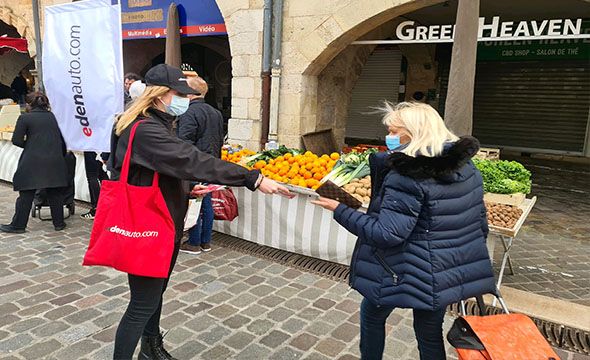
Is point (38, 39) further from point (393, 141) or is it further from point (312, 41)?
point (393, 141)

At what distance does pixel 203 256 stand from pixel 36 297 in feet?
5.62

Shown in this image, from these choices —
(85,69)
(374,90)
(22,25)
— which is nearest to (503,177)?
(85,69)

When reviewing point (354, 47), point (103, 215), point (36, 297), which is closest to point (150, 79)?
point (103, 215)

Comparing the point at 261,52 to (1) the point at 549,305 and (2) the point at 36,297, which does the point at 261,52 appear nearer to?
(2) the point at 36,297

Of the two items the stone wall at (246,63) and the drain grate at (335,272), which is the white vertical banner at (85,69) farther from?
the stone wall at (246,63)

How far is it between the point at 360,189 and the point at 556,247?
10.4 ft

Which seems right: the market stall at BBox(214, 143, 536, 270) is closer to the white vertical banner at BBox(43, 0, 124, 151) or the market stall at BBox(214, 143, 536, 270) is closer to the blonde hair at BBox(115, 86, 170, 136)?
the white vertical banner at BBox(43, 0, 124, 151)

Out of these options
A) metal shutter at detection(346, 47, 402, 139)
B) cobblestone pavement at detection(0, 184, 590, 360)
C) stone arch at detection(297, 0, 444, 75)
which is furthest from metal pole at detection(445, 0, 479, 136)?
metal shutter at detection(346, 47, 402, 139)

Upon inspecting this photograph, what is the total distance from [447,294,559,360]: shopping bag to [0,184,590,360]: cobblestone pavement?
1269mm

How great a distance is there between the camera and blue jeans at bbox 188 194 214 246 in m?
5.12

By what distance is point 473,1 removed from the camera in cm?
478

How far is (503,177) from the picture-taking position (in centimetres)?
497

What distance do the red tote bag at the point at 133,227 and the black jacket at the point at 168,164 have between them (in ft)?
0.19

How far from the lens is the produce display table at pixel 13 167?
7117 millimetres
